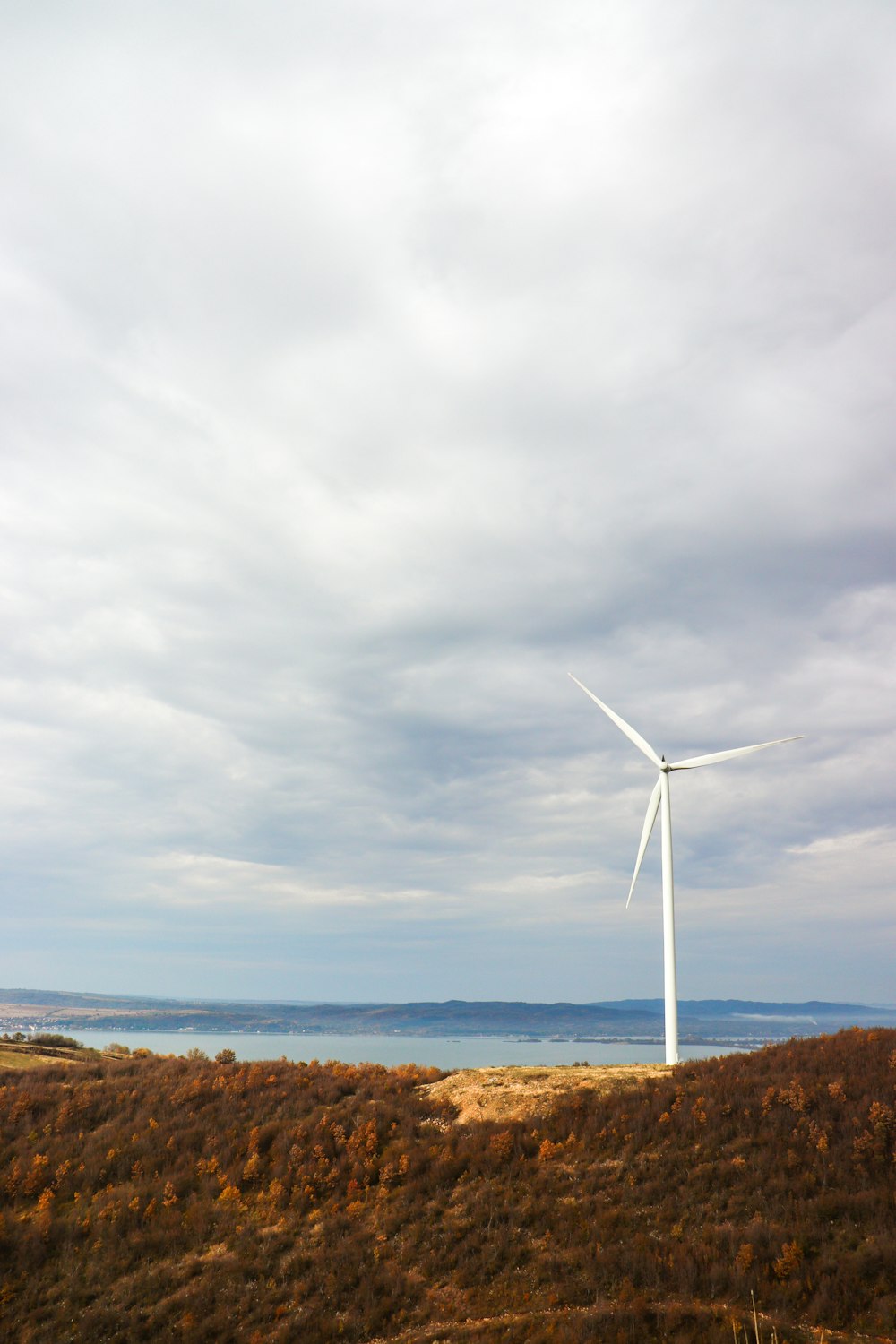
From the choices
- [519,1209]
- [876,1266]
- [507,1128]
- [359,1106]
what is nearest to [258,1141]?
[359,1106]

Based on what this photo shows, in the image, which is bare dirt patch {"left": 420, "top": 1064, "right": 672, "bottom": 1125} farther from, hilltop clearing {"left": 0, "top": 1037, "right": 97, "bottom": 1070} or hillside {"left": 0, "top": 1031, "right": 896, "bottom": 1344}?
hilltop clearing {"left": 0, "top": 1037, "right": 97, "bottom": 1070}

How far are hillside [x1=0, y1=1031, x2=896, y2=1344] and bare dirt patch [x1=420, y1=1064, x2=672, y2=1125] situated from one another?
67 centimetres

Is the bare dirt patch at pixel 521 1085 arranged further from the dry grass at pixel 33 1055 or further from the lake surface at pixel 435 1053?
the dry grass at pixel 33 1055

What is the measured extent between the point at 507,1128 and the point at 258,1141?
885 cm

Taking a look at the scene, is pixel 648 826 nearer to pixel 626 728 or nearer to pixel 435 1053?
pixel 626 728

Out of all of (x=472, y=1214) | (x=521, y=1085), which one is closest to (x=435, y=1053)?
(x=521, y=1085)

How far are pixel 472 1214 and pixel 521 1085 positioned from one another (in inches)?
344

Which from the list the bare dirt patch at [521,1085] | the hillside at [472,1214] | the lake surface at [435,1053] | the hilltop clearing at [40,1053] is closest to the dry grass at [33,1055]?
the hilltop clearing at [40,1053]

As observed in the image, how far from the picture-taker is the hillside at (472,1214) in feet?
56.4

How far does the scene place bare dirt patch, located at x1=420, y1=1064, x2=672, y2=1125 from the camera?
90.5 feet

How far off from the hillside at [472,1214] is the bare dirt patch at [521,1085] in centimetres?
67

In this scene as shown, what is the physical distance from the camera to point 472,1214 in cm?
2161

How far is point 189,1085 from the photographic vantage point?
3262cm

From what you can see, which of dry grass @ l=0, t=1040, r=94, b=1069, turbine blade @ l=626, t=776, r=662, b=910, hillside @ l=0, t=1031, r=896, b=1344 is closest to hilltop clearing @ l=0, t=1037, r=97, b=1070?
dry grass @ l=0, t=1040, r=94, b=1069
